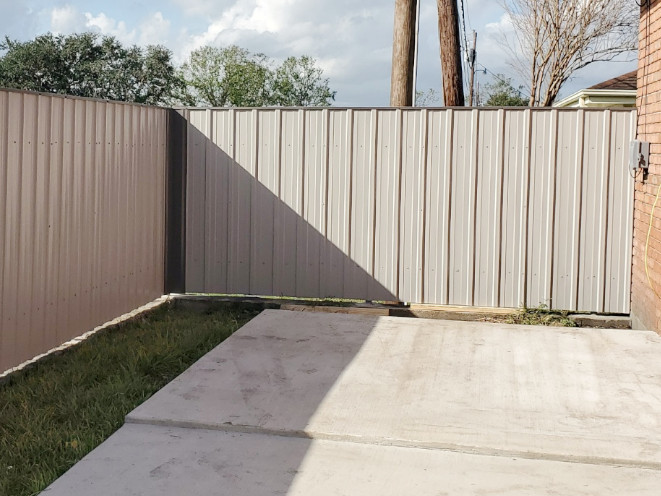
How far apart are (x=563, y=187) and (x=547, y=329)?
4.67 feet

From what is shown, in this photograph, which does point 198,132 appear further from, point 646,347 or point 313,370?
point 646,347

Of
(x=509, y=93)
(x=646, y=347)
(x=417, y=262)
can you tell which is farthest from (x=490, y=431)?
(x=509, y=93)

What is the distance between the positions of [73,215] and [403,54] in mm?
6445

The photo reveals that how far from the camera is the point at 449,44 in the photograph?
1463 centimetres

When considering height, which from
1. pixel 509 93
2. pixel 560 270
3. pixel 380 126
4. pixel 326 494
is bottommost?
pixel 326 494

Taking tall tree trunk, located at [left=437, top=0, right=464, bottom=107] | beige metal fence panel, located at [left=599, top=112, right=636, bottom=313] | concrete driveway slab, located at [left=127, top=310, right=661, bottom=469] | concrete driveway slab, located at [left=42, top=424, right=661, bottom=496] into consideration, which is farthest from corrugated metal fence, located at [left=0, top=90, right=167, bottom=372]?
tall tree trunk, located at [left=437, top=0, right=464, bottom=107]

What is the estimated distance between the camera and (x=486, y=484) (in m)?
4.29

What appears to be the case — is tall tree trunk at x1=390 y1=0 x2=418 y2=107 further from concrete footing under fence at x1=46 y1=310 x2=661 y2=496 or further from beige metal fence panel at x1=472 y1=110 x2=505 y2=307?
concrete footing under fence at x1=46 y1=310 x2=661 y2=496

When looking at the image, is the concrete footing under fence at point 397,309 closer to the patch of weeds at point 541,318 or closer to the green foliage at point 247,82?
the patch of weeds at point 541,318

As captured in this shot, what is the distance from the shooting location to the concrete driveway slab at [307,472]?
13.7 feet

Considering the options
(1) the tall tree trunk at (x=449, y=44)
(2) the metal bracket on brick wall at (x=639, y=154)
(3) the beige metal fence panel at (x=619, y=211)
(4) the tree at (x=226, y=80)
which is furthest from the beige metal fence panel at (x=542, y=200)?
(4) the tree at (x=226, y=80)

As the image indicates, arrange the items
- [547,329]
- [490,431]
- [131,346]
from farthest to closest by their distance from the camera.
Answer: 1. [547,329]
2. [131,346]
3. [490,431]

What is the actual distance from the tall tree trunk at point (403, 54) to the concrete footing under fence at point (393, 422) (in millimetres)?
5656

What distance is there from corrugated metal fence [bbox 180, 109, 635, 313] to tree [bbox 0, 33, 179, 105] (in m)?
29.6
